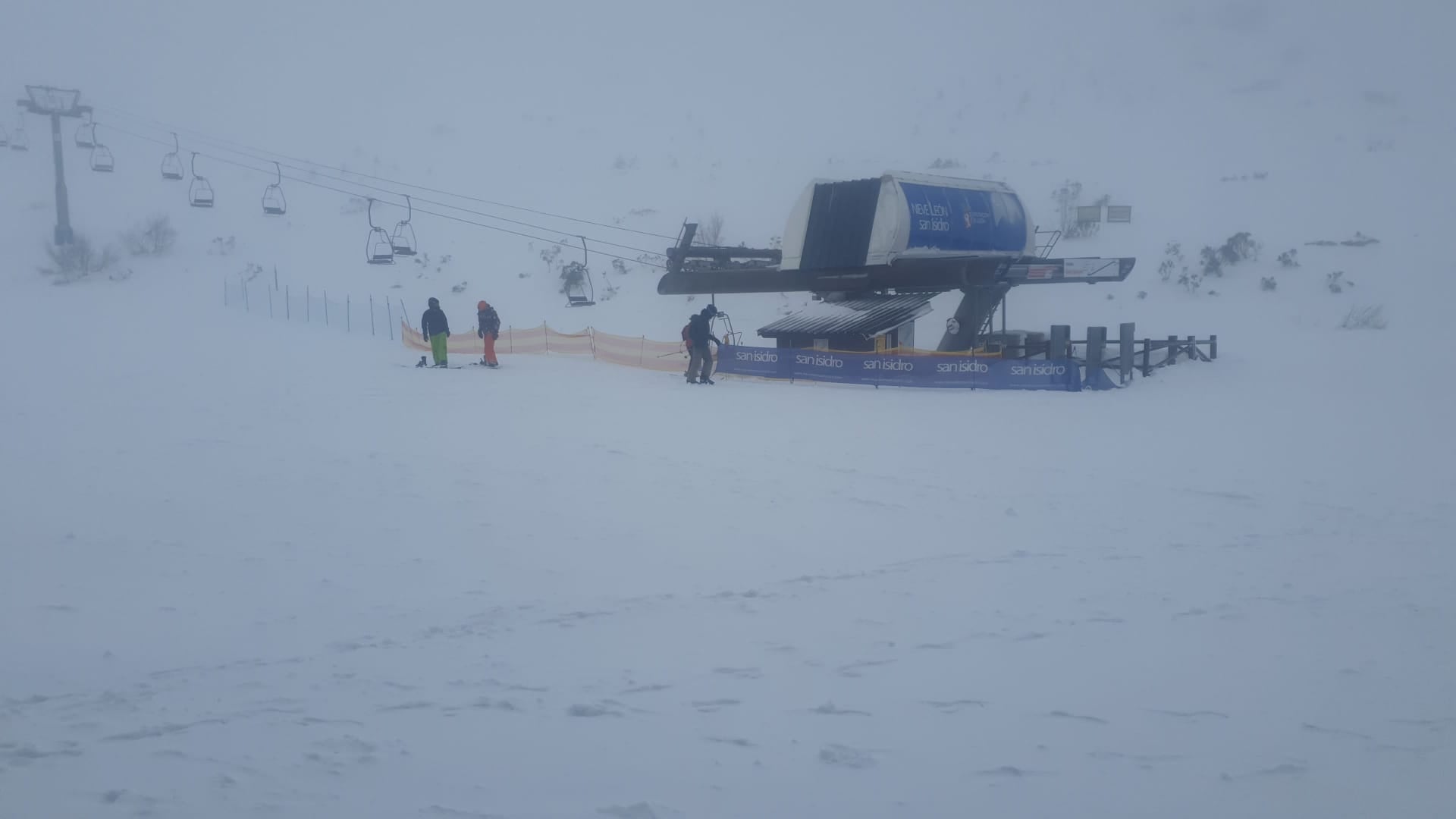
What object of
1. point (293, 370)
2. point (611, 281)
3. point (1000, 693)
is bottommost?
point (1000, 693)

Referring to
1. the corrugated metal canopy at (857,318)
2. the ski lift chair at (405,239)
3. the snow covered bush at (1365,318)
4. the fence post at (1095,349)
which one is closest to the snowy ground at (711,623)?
the fence post at (1095,349)

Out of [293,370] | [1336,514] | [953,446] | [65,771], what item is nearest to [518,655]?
[65,771]

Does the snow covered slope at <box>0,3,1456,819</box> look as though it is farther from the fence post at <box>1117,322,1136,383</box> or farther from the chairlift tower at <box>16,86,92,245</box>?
the chairlift tower at <box>16,86,92,245</box>

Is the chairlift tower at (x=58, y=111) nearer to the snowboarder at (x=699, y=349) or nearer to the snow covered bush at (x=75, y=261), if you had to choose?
the snow covered bush at (x=75, y=261)

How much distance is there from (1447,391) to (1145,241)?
25.3 meters

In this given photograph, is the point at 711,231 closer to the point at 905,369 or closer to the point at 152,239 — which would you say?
the point at 152,239

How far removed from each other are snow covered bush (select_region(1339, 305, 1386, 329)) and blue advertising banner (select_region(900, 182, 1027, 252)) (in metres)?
9.98

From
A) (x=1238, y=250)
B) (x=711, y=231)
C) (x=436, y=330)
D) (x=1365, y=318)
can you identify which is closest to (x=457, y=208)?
(x=711, y=231)

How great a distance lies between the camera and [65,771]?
15.7ft

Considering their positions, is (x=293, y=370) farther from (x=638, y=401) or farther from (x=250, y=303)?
(x=250, y=303)

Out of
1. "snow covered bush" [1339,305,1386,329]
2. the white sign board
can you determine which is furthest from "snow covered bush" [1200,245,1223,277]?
the white sign board

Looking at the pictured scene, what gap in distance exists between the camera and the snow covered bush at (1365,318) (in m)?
29.7

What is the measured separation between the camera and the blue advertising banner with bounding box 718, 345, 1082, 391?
826 inches

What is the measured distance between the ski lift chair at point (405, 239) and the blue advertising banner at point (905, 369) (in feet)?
24.2
